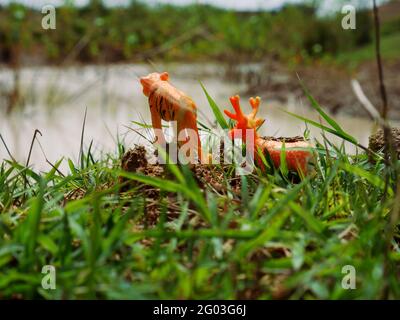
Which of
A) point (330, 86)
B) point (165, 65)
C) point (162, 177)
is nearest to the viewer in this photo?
point (162, 177)

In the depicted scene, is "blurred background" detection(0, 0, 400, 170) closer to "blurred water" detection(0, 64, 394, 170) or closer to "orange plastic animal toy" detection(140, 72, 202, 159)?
"blurred water" detection(0, 64, 394, 170)

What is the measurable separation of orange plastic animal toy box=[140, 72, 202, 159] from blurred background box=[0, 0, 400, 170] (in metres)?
1.33

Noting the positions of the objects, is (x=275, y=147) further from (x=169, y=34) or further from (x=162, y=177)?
(x=169, y=34)

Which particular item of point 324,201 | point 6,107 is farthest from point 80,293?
point 6,107

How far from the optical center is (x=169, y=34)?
7.26m

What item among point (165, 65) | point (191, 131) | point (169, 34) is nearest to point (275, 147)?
point (191, 131)

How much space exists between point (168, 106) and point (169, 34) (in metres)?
6.39

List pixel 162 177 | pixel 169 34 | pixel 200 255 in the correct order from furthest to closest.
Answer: pixel 169 34, pixel 162 177, pixel 200 255

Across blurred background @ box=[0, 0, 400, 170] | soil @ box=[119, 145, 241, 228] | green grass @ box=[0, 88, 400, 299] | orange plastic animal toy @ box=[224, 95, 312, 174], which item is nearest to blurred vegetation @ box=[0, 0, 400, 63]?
blurred background @ box=[0, 0, 400, 170]

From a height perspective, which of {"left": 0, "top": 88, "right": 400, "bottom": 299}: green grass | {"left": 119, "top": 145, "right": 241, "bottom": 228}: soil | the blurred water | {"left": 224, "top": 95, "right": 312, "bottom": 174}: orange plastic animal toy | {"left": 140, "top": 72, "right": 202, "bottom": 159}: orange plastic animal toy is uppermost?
the blurred water

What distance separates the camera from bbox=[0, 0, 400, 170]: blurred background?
3301mm

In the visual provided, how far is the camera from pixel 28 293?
2.28 feet
